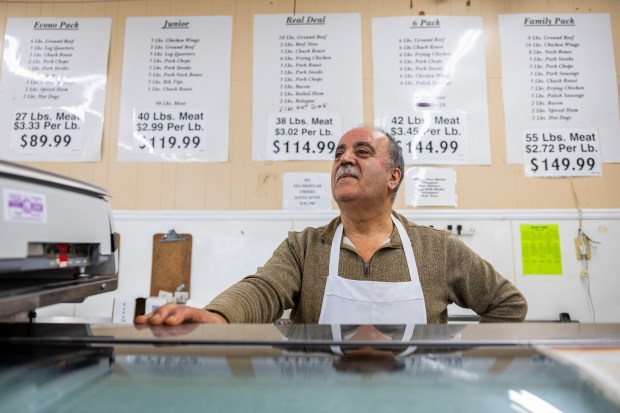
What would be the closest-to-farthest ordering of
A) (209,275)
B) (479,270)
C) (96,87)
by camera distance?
(479,270), (209,275), (96,87)

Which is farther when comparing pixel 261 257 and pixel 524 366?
pixel 261 257

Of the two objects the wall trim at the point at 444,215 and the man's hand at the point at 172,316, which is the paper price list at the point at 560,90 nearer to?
the wall trim at the point at 444,215

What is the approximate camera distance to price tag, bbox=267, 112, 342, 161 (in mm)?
2236

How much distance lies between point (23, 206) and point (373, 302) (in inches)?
43.0

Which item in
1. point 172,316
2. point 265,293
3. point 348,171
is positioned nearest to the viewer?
point 172,316

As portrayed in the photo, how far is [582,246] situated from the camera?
6.93ft

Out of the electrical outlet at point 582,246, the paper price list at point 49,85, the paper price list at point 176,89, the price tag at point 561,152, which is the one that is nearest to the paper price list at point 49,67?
the paper price list at point 49,85

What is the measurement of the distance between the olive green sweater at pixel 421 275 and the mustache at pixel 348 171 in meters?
0.28

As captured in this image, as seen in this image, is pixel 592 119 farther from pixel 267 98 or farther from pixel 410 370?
pixel 410 370

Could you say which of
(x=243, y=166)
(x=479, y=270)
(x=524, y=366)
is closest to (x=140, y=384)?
(x=524, y=366)

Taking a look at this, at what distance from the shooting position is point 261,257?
2.17 meters

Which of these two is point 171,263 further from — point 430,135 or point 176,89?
point 430,135

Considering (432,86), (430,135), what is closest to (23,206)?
(430,135)

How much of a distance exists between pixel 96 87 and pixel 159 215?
881mm
